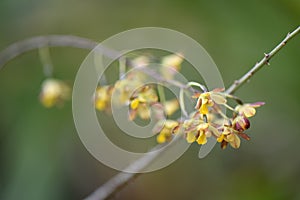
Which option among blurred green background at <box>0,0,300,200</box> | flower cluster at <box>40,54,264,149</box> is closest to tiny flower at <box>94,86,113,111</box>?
flower cluster at <box>40,54,264,149</box>

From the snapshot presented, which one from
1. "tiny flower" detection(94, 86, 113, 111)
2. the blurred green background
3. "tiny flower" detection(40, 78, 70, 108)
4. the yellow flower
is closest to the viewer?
the yellow flower

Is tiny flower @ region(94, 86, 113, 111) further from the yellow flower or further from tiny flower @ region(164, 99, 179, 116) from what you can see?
the yellow flower

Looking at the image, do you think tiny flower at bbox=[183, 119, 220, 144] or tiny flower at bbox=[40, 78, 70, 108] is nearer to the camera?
tiny flower at bbox=[183, 119, 220, 144]

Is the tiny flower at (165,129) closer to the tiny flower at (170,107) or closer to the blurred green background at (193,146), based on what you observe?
the tiny flower at (170,107)

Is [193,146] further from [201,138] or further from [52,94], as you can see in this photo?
[201,138]

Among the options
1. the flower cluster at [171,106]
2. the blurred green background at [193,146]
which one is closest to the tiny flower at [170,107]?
the flower cluster at [171,106]

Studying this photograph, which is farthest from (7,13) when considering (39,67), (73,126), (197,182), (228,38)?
(197,182)

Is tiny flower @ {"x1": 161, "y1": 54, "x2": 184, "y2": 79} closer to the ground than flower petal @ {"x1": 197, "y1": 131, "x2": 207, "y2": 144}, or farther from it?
farther from it

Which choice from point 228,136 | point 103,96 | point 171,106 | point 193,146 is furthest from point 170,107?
point 193,146

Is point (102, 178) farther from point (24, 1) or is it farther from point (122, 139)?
point (24, 1)
